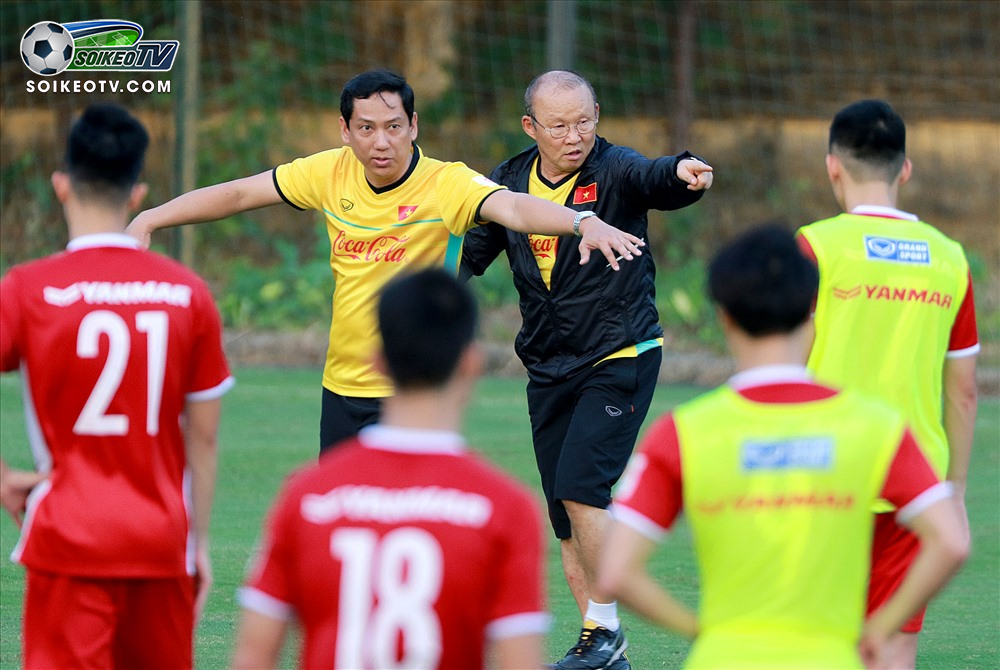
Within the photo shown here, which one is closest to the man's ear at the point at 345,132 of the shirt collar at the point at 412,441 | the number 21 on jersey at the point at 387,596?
the shirt collar at the point at 412,441

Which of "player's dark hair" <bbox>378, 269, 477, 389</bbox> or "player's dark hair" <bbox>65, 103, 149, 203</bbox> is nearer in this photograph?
"player's dark hair" <bbox>378, 269, 477, 389</bbox>

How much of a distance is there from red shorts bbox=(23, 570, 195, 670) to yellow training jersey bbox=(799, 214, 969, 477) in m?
1.89

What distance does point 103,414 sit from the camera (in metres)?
3.63

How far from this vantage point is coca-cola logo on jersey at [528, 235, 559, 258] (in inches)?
251

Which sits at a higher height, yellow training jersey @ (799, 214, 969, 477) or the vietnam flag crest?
the vietnam flag crest

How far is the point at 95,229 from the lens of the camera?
371 cm

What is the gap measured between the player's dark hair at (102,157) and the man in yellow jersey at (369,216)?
200 centimetres

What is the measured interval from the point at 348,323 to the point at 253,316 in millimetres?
10776

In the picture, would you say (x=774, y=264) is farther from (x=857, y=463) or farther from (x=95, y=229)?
(x=95, y=229)

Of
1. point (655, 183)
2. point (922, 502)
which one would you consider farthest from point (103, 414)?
point (655, 183)

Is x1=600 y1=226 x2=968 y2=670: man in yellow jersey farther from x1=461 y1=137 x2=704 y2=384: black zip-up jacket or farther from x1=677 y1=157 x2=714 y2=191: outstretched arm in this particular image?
x1=461 y1=137 x2=704 y2=384: black zip-up jacket

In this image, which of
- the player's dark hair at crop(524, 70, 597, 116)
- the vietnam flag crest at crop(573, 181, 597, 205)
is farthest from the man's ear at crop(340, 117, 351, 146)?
the vietnam flag crest at crop(573, 181, 597, 205)

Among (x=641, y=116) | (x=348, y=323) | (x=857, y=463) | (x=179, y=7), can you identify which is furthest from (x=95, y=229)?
(x=641, y=116)

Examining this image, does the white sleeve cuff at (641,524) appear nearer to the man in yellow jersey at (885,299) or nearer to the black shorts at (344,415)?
the man in yellow jersey at (885,299)
